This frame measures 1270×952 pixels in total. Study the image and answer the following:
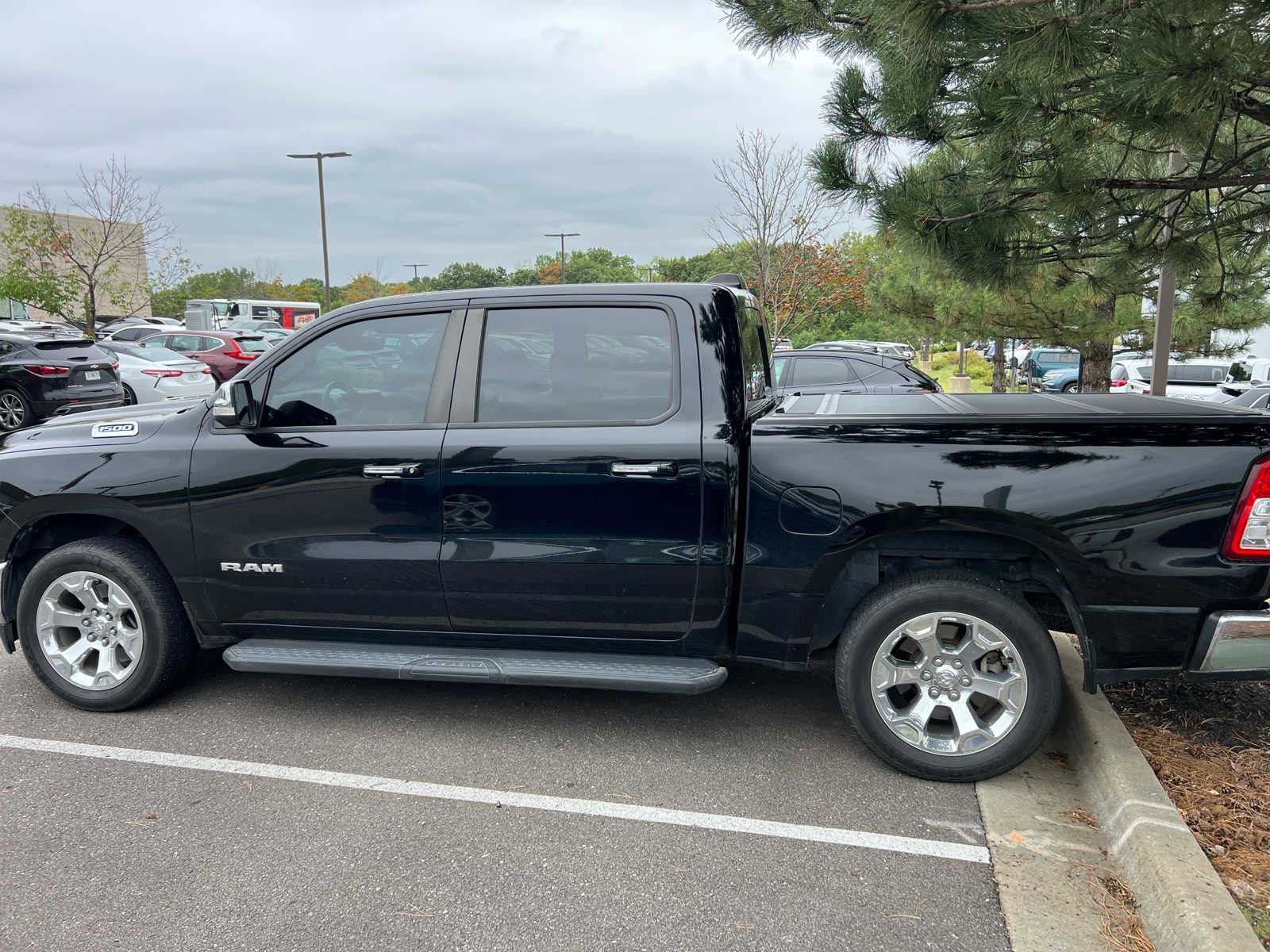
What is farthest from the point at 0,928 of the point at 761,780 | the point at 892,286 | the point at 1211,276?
the point at 892,286

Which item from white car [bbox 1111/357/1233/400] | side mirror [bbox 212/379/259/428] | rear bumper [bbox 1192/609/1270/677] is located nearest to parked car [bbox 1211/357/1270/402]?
white car [bbox 1111/357/1233/400]

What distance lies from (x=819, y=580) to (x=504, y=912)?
5.45ft

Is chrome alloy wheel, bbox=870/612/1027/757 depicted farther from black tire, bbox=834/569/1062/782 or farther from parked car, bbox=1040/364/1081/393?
parked car, bbox=1040/364/1081/393

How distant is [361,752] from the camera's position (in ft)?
12.7

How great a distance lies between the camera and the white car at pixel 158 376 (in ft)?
54.0

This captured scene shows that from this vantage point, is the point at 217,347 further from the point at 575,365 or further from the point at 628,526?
the point at 628,526

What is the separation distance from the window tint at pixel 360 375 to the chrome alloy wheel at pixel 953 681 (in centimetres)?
227

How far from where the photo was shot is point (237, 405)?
3.96m

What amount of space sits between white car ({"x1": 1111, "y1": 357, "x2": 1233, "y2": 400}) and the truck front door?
17.3 metres

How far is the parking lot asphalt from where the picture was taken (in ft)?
8.94

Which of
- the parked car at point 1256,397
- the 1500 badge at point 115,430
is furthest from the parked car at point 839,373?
the 1500 badge at point 115,430

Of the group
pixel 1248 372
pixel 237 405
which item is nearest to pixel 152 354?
pixel 237 405

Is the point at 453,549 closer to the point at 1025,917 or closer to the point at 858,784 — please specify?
the point at 858,784

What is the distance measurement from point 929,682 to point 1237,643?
1062 millimetres
